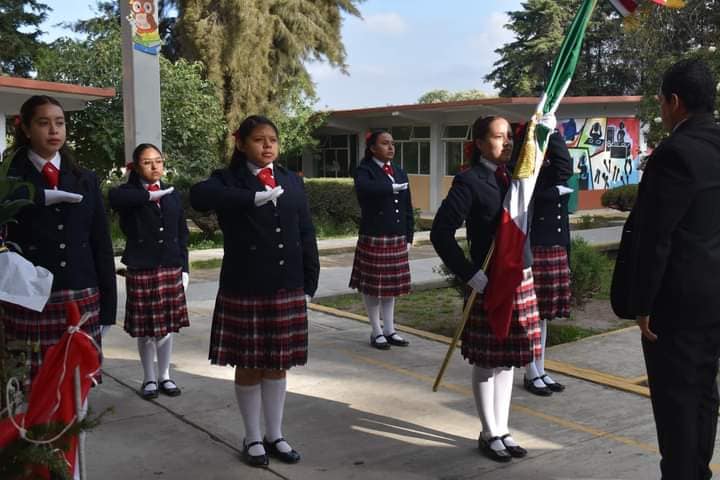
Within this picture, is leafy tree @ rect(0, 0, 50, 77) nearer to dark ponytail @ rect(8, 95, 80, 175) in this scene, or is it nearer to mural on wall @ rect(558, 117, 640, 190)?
mural on wall @ rect(558, 117, 640, 190)

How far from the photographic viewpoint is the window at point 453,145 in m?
25.0

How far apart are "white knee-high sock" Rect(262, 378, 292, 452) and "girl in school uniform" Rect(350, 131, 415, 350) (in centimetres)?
254

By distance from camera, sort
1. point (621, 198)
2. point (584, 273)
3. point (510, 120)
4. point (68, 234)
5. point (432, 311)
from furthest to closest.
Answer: point (510, 120), point (621, 198), point (432, 311), point (584, 273), point (68, 234)

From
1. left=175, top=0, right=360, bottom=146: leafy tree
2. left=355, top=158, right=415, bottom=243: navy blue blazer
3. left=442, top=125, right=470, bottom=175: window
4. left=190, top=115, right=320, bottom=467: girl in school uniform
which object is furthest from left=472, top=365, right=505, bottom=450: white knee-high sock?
left=175, top=0, right=360, bottom=146: leafy tree

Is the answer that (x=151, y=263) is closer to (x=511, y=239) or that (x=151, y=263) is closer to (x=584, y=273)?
(x=511, y=239)

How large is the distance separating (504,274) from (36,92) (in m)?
9.22

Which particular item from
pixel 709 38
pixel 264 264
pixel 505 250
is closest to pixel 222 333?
pixel 264 264

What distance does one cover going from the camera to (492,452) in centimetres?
409

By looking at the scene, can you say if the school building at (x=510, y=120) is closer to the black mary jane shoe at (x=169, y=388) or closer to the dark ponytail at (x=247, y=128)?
the black mary jane shoe at (x=169, y=388)

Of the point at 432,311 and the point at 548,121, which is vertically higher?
the point at 548,121

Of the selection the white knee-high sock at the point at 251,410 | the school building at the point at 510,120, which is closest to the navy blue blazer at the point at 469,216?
the white knee-high sock at the point at 251,410

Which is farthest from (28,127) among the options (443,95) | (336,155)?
(443,95)

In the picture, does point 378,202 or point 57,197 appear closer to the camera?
point 57,197

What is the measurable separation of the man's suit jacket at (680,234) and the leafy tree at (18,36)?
101 feet
